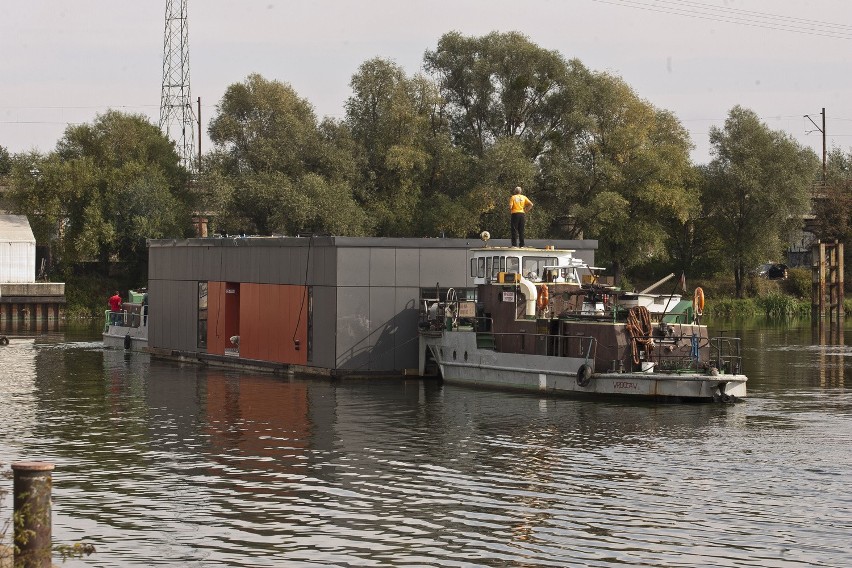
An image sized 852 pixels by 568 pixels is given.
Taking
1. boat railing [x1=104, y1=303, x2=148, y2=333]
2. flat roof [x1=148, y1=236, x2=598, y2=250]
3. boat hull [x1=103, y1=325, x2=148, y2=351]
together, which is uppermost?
flat roof [x1=148, y1=236, x2=598, y2=250]

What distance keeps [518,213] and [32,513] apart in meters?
27.6

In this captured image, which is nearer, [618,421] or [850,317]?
[618,421]

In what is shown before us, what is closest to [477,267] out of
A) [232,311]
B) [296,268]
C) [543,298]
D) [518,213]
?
[518,213]

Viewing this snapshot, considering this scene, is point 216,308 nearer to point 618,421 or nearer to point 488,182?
point 618,421

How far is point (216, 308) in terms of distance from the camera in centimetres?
4812

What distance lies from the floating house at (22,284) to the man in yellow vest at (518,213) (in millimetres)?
50397

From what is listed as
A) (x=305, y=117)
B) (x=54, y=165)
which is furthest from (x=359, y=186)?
(x=54, y=165)

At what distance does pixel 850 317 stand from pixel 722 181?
1240 cm

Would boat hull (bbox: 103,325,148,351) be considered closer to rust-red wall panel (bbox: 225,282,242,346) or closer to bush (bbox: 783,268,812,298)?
rust-red wall panel (bbox: 225,282,242,346)

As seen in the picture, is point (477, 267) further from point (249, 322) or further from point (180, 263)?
point (180, 263)

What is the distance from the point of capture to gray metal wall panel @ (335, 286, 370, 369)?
136ft

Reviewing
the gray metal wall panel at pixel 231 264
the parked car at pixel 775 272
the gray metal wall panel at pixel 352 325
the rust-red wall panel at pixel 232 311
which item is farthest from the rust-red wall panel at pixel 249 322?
the parked car at pixel 775 272

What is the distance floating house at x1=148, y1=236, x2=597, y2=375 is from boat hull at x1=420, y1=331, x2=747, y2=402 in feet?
5.28

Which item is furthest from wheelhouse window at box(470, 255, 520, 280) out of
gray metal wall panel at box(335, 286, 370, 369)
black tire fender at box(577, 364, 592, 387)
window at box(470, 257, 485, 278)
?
black tire fender at box(577, 364, 592, 387)
